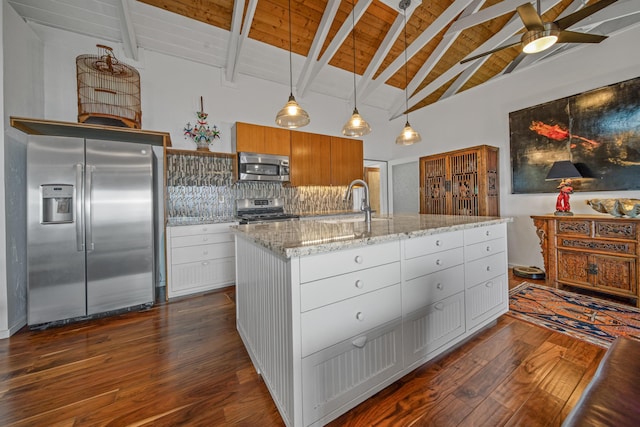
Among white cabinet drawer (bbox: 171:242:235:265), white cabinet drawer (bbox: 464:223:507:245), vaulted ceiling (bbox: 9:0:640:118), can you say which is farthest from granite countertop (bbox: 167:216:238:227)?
white cabinet drawer (bbox: 464:223:507:245)

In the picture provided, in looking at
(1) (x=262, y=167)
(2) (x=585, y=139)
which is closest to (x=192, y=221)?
(1) (x=262, y=167)

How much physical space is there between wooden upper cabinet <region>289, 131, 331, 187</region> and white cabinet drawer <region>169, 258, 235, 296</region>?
169cm

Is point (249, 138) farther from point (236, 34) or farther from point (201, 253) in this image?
point (201, 253)

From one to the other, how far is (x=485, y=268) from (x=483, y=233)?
281mm

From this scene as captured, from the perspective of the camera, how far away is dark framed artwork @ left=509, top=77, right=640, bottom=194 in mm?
2936

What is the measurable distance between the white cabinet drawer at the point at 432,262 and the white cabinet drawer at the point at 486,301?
1.05ft

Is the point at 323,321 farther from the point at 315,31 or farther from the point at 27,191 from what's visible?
the point at 315,31

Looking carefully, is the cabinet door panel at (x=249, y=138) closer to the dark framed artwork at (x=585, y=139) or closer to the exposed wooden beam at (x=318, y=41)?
the exposed wooden beam at (x=318, y=41)

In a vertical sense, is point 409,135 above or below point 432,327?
above

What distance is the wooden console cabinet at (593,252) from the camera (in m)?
2.54

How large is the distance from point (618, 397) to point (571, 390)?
3.36ft

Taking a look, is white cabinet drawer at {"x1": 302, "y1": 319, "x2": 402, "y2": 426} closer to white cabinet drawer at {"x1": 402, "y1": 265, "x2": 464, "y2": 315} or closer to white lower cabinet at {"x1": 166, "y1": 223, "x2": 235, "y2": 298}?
white cabinet drawer at {"x1": 402, "y1": 265, "x2": 464, "y2": 315}

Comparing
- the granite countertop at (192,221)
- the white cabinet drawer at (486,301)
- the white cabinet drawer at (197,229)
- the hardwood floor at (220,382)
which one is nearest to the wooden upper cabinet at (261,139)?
the granite countertop at (192,221)

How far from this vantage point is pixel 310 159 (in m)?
4.40
